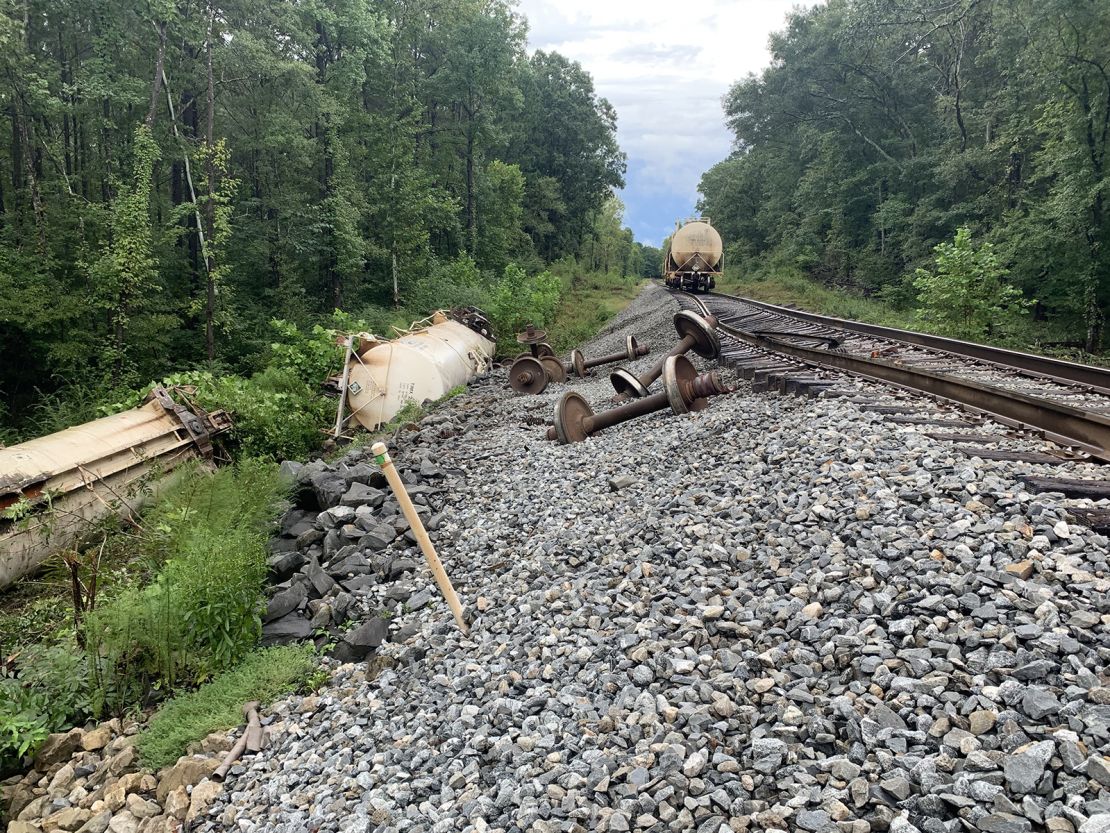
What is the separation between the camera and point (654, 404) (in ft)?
26.7

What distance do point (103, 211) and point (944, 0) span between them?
108 ft

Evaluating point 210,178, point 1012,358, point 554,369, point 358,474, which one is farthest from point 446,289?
point 1012,358

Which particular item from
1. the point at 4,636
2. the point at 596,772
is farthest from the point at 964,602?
the point at 4,636

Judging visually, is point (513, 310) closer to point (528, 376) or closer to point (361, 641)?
point (528, 376)

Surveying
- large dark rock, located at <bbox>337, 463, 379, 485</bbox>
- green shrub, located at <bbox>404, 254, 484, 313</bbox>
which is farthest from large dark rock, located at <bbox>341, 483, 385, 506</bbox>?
green shrub, located at <bbox>404, 254, 484, 313</bbox>

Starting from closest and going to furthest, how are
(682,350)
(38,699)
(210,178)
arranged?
(38,699) < (682,350) < (210,178)

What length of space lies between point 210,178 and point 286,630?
16.3 meters

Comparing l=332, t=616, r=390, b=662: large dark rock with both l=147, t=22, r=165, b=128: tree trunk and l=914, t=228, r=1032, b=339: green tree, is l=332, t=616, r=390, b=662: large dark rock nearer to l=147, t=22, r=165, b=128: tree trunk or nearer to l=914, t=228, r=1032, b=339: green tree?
l=914, t=228, r=1032, b=339: green tree

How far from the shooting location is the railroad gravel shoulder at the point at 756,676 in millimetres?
2215

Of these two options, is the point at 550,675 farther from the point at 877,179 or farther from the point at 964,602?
the point at 877,179

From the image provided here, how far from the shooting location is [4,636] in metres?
5.58

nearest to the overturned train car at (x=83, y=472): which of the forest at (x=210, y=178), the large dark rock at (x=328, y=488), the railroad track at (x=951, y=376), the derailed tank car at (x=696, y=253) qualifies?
the large dark rock at (x=328, y=488)

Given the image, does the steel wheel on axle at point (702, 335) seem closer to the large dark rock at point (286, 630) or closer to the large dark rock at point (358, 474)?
the large dark rock at point (358, 474)

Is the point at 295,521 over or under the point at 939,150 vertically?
under
